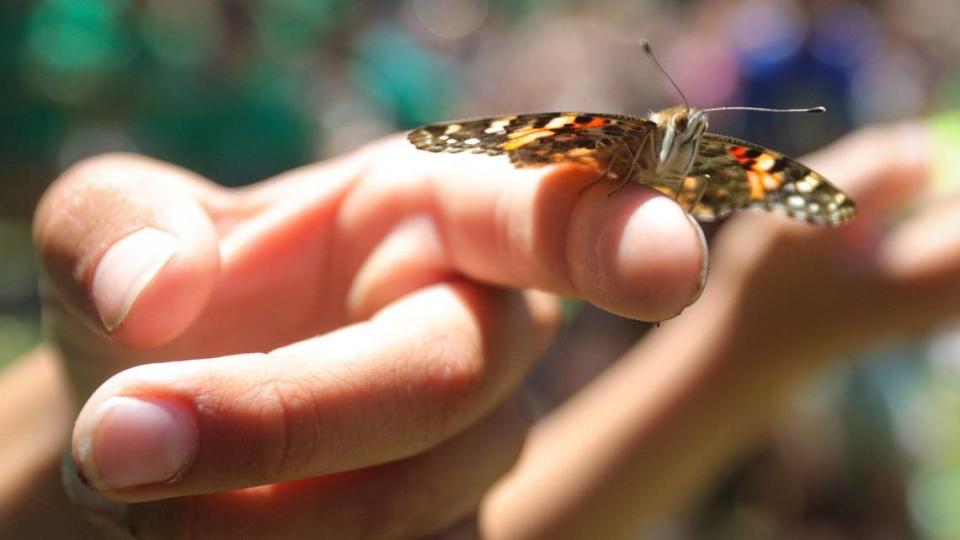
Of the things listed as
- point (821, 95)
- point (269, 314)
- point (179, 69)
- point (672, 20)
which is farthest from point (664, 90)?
point (269, 314)

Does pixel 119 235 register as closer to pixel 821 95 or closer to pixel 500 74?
pixel 821 95

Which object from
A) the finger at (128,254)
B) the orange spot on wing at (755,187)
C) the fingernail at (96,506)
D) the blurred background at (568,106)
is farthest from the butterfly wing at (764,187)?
the blurred background at (568,106)

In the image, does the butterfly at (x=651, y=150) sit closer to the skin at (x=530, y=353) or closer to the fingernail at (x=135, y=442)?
the skin at (x=530, y=353)

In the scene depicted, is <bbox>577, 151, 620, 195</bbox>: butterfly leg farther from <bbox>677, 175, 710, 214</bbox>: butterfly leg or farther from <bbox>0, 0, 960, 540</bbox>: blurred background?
<bbox>0, 0, 960, 540</bbox>: blurred background

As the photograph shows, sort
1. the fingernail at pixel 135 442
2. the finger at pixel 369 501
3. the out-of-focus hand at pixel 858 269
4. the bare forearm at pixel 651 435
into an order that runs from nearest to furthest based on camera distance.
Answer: the fingernail at pixel 135 442 → the finger at pixel 369 501 → the bare forearm at pixel 651 435 → the out-of-focus hand at pixel 858 269

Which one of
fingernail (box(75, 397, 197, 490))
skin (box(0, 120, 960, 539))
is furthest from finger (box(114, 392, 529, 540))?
fingernail (box(75, 397, 197, 490))

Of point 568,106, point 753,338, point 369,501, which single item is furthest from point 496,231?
point 568,106

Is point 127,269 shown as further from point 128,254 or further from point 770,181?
point 770,181
